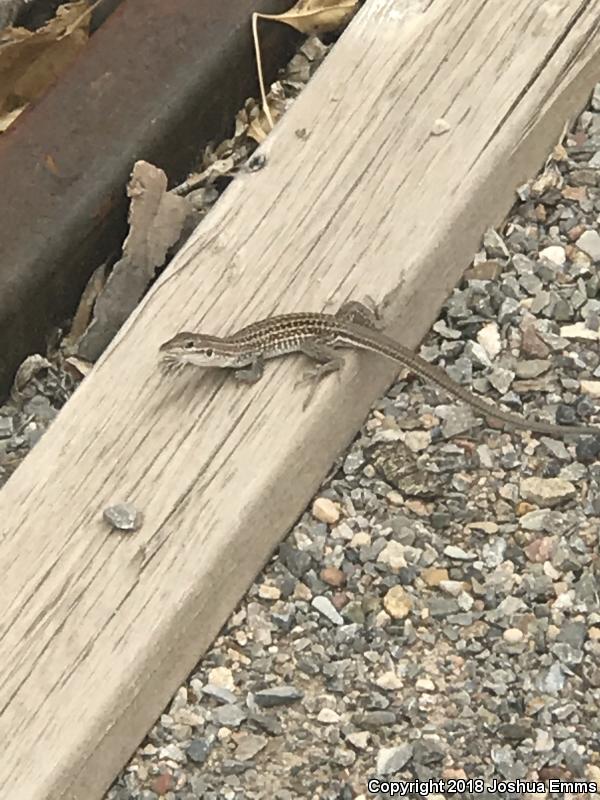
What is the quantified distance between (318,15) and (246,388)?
4.69 feet

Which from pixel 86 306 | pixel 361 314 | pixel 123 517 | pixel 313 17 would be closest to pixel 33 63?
pixel 313 17

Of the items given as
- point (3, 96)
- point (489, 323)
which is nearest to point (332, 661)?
point (489, 323)

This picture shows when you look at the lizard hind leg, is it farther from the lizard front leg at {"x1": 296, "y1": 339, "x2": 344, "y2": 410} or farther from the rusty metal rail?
the rusty metal rail

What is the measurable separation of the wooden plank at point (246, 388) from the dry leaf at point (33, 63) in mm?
854

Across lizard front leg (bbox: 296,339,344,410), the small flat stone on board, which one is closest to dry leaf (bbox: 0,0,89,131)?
lizard front leg (bbox: 296,339,344,410)

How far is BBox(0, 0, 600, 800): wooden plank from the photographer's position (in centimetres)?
321

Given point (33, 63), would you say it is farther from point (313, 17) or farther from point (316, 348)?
point (316, 348)

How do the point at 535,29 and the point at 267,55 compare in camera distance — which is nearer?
the point at 535,29

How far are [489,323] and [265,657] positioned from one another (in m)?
1.03

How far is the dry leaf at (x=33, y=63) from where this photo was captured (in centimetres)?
466

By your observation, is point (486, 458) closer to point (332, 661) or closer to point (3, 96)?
point (332, 661)

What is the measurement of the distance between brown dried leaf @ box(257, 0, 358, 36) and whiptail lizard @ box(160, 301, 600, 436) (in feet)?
3.89

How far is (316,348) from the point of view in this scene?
357cm

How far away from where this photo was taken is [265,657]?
3455 mm
